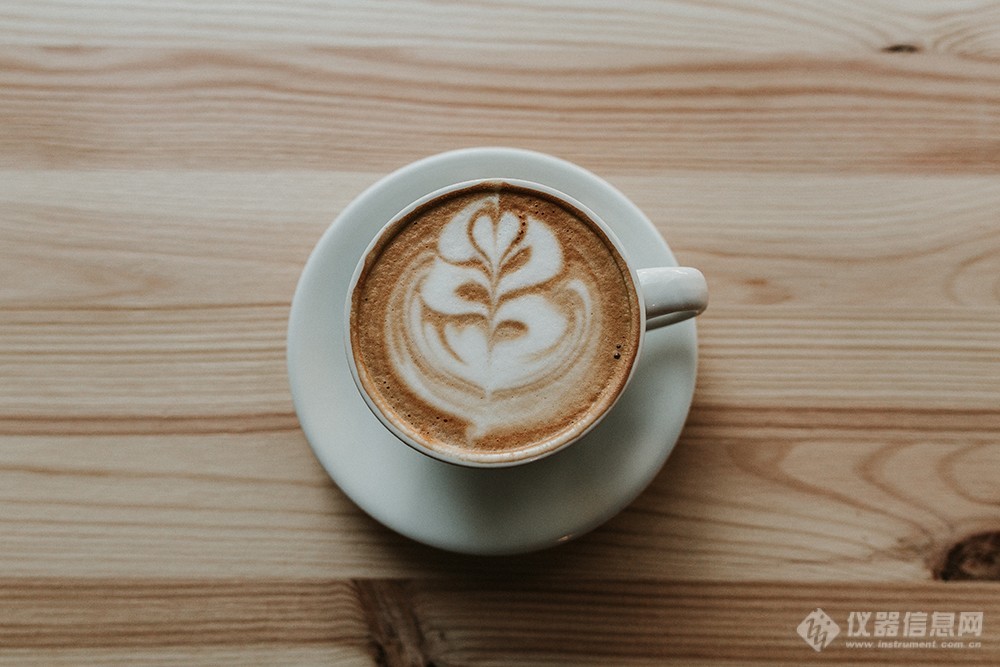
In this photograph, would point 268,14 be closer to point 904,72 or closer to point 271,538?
point 271,538

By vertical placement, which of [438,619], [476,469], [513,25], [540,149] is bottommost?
[438,619]

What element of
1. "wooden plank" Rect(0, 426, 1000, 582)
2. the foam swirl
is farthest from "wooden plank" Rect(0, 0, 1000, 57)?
"wooden plank" Rect(0, 426, 1000, 582)

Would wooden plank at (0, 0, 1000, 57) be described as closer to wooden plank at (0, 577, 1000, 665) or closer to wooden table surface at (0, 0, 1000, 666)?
wooden table surface at (0, 0, 1000, 666)

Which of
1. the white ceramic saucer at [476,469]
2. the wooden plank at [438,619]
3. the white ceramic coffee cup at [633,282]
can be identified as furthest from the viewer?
the wooden plank at [438,619]

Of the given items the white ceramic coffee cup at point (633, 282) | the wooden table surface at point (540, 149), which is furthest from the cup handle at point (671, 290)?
the wooden table surface at point (540, 149)

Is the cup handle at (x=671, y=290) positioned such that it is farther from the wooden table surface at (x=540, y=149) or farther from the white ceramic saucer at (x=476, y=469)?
the wooden table surface at (x=540, y=149)

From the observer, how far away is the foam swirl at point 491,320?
31.3 inches

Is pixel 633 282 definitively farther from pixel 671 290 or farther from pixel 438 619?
pixel 438 619

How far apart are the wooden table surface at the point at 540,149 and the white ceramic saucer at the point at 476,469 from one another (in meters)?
0.13

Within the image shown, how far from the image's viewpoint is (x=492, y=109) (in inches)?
41.1

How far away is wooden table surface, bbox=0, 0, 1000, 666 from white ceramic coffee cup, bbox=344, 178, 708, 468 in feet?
0.75

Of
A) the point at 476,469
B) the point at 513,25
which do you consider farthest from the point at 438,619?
the point at 513,25

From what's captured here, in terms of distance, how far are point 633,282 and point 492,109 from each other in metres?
0.40

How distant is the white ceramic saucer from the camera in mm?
869
